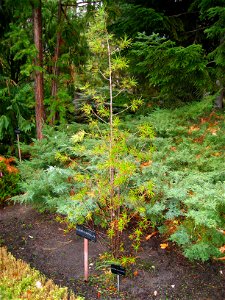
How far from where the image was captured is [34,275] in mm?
3062

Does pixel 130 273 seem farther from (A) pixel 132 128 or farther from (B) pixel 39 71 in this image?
(B) pixel 39 71

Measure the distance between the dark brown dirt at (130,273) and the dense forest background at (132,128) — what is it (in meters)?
0.27

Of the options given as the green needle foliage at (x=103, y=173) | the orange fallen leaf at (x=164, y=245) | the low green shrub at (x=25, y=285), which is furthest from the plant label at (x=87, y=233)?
the orange fallen leaf at (x=164, y=245)

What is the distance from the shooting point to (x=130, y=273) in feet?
10.7

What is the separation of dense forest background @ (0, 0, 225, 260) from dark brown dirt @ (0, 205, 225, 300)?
274 mm

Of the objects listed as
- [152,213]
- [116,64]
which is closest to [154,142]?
[152,213]

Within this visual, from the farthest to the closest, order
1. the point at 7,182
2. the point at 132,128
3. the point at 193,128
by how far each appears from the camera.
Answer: the point at 7,182 < the point at 132,128 < the point at 193,128

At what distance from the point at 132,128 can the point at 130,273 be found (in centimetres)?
268

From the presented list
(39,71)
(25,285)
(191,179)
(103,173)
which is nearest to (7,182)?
(39,71)

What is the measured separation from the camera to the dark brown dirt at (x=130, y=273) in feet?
9.86

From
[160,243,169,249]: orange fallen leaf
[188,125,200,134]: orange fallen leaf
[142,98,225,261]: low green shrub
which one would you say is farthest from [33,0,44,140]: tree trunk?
[160,243,169,249]: orange fallen leaf

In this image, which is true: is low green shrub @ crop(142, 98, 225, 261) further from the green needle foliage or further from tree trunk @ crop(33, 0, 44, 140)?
tree trunk @ crop(33, 0, 44, 140)

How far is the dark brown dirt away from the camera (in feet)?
9.86

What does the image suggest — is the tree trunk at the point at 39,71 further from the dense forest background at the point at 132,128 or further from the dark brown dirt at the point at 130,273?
the dark brown dirt at the point at 130,273
